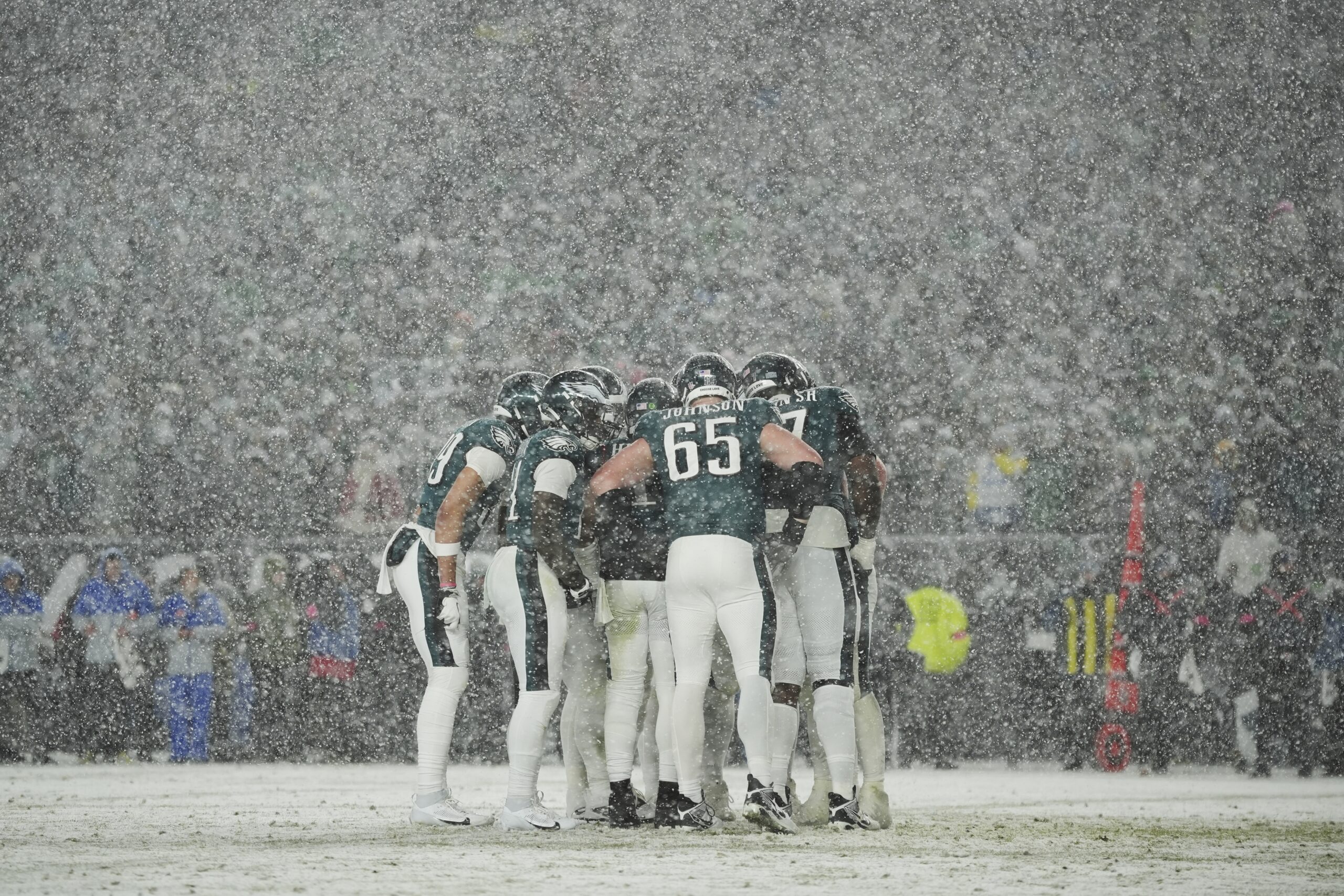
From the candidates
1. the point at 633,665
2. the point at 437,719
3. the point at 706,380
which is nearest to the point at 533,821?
the point at 437,719

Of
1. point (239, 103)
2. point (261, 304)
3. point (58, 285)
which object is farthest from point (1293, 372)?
point (239, 103)

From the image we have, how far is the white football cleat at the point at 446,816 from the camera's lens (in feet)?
27.4

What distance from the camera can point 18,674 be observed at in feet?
47.0

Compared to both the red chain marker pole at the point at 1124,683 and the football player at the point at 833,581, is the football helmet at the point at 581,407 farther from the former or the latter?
the red chain marker pole at the point at 1124,683

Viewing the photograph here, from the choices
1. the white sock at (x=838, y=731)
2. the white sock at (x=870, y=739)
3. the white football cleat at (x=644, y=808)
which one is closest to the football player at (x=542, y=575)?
the white football cleat at (x=644, y=808)

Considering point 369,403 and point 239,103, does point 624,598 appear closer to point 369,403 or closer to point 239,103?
point 369,403

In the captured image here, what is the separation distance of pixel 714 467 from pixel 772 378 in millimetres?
852

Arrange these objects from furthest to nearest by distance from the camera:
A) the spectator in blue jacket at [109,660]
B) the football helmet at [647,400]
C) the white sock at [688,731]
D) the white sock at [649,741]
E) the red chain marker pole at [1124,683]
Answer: the spectator in blue jacket at [109,660], the red chain marker pole at [1124,683], the white sock at [649,741], the football helmet at [647,400], the white sock at [688,731]

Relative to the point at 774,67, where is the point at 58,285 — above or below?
below

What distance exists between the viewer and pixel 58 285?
22.4m

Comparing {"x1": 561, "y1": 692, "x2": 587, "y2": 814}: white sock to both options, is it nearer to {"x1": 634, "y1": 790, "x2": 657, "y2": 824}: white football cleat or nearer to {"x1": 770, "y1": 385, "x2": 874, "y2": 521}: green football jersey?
{"x1": 634, "y1": 790, "x2": 657, "y2": 824}: white football cleat

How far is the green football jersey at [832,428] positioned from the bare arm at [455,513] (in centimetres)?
139

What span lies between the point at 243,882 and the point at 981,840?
3385mm

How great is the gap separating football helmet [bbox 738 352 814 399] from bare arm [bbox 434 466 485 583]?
53.0 inches
